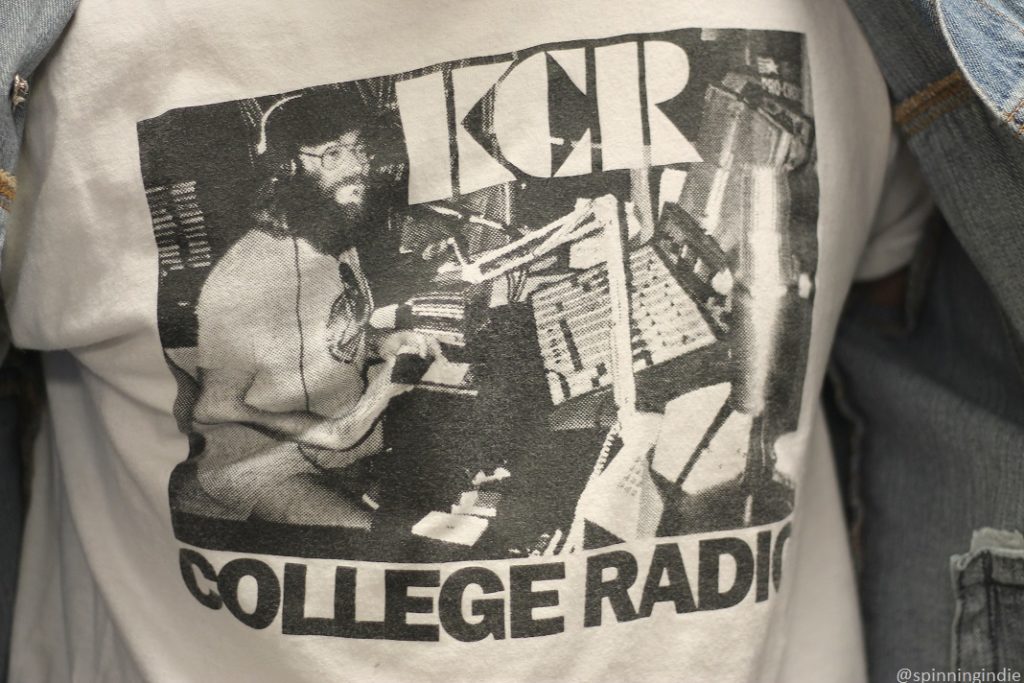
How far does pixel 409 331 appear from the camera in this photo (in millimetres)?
594

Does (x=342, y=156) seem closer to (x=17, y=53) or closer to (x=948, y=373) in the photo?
(x=17, y=53)

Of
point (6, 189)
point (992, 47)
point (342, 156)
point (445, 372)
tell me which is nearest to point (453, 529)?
point (445, 372)

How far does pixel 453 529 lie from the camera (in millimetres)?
600

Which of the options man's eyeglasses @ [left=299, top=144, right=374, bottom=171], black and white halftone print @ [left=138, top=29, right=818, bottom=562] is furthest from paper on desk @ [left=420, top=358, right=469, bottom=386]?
man's eyeglasses @ [left=299, top=144, right=374, bottom=171]

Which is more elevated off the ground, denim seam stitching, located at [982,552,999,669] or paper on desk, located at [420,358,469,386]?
paper on desk, located at [420,358,469,386]

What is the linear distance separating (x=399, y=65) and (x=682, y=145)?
0.18m

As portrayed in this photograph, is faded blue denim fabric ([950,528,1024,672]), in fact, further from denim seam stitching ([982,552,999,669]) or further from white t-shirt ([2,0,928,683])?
white t-shirt ([2,0,928,683])

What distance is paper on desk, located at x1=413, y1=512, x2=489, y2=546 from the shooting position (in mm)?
598

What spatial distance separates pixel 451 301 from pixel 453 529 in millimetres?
140

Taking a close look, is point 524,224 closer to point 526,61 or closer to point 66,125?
point 526,61

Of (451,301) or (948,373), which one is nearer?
(451,301)

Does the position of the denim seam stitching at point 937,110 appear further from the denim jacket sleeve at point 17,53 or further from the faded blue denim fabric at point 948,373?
the denim jacket sleeve at point 17,53

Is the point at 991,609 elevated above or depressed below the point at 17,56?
below

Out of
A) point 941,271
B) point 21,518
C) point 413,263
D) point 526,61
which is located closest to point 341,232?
point 413,263
